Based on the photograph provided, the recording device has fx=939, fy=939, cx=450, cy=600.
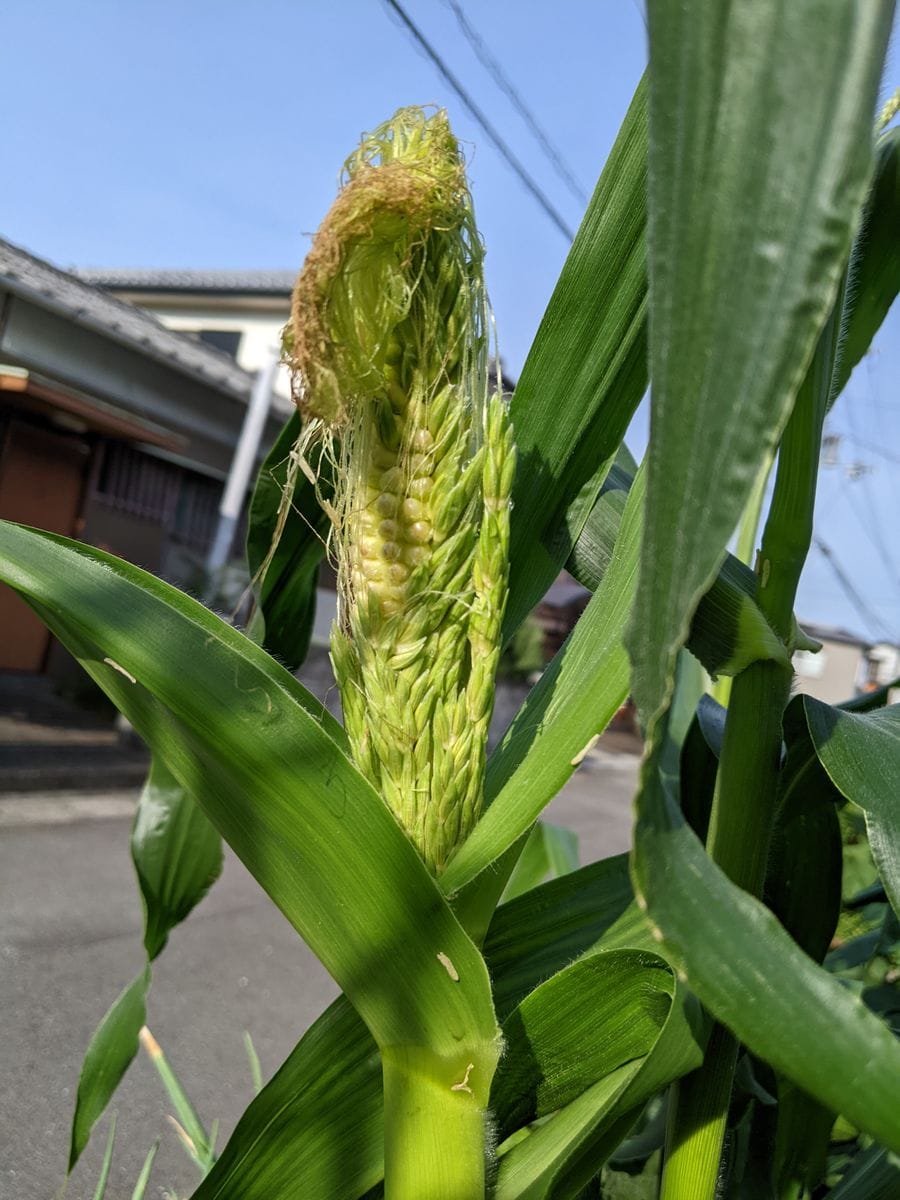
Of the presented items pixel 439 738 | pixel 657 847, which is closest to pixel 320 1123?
pixel 439 738

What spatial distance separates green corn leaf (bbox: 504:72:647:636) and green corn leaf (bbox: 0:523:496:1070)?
7.6 inches

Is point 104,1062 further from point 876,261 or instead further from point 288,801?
point 876,261

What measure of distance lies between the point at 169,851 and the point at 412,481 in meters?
0.47

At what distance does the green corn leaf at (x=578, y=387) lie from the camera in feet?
1.80

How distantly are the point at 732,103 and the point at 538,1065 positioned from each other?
1.59ft

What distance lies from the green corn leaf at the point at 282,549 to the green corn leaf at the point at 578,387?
189 millimetres

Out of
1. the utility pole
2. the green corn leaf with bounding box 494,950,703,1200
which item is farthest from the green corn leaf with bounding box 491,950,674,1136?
the utility pole

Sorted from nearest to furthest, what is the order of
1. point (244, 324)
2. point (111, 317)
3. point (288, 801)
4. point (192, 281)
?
1. point (288, 801)
2. point (111, 317)
3. point (244, 324)
4. point (192, 281)

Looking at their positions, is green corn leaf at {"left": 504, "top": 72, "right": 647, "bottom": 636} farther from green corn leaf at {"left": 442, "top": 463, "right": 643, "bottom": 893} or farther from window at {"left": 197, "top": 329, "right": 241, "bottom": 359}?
window at {"left": 197, "top": 329, "right": 241, "bottom": 359}

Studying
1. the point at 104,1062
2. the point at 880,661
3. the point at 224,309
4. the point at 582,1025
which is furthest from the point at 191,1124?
the point at 880,661

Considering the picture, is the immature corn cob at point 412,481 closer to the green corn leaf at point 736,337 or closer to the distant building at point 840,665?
the green corn leaf at point 736,337

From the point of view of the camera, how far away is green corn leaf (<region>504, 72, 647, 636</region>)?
1.80 feet

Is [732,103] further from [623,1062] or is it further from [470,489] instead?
[623,1062]

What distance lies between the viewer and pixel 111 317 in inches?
291
